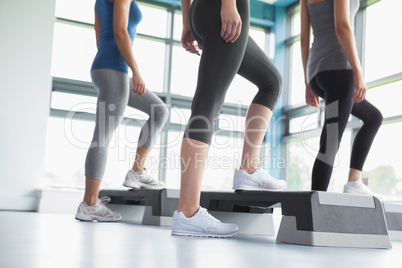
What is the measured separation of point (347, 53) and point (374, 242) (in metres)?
0.75

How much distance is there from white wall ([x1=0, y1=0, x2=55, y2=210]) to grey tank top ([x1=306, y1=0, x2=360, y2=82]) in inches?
135

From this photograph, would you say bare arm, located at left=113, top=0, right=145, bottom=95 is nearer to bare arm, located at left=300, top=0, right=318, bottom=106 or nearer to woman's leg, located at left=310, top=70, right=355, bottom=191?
bare arm, located at left=300, top=0, right=318, bottom=106

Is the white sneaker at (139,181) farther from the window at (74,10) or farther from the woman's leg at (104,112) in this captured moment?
the window at (74,10)

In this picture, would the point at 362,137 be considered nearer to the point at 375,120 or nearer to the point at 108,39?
the point at 375,120

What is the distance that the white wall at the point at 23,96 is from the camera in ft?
14.7

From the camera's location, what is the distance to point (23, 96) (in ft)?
15.1

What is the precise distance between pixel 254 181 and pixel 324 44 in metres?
0.71

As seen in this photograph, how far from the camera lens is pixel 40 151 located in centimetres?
461

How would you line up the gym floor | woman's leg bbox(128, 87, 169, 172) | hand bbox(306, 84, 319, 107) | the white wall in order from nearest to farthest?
the gym floor → hand bbox(306, 84, 319, 107) → woman's leg bbox(128, 87, 169, 172) → the white wall

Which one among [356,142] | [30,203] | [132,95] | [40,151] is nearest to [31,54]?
[40,151]

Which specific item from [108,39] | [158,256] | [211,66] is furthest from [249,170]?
[108,39]

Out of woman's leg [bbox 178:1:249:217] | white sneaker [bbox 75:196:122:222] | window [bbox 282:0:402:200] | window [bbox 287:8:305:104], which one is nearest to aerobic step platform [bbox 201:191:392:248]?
woman's leg [bbox 178:1:249:217]

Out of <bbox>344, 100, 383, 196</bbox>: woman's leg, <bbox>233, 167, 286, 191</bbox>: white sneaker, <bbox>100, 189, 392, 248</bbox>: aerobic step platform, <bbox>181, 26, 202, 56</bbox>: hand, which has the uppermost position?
<bbox>181, 26, 202, 56</bbox>: hand

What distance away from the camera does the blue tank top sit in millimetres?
2275
